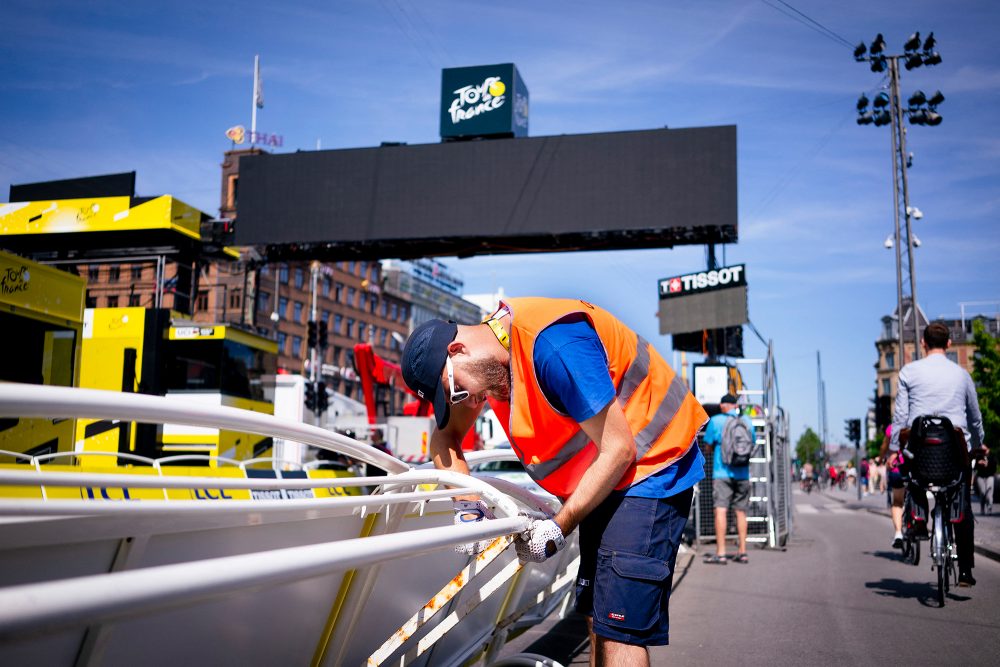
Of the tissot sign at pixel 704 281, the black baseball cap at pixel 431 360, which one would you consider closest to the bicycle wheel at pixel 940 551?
the black baseball cap at pixel 431 360

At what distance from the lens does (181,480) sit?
6.34ft

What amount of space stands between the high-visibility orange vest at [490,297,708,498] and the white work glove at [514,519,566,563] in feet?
0.79

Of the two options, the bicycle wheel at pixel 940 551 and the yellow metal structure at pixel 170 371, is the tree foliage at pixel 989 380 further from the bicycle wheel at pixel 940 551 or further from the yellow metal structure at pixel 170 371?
the bicycle wheel at pixel 940 551

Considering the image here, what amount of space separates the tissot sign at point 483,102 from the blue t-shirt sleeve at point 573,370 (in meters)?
24.3

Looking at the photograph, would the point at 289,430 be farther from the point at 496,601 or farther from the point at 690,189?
the point at 690,189

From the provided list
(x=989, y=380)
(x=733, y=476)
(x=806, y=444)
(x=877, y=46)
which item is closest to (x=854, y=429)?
(x=989, y=380)

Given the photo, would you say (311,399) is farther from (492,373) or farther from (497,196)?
(492,373)

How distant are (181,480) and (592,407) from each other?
3.55 feet

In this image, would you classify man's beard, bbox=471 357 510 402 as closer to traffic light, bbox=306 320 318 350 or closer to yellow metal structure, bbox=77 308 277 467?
yellow metal structure, bbox=77 308 277 467

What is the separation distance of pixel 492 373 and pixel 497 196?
72.0ft

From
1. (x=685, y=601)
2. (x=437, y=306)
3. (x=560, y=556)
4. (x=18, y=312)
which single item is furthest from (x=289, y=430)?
(x=437, y=306)

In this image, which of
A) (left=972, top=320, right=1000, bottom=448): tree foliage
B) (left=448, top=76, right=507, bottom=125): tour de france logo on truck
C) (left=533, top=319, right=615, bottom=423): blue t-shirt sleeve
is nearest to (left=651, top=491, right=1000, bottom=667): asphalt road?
(left=533, top=319, right=615, bottom=423): blue t-shirt sleeve

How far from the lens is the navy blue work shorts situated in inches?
101

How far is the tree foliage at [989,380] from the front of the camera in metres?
39.5
